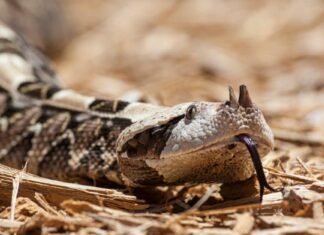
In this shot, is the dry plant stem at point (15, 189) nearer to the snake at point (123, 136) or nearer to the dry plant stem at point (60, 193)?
the dry plant stem at point (60, 193)

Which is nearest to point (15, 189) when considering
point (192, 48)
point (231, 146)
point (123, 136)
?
point (123, 136)

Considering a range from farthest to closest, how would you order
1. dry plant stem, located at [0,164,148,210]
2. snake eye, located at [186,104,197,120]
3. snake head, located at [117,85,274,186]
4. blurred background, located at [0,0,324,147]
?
blurred background, located at [0,0,324,147], dry plant stem, located at [0,164,148,210], snake eye, located at [186,104,197,120], snake head, located at [117,85,274,186]

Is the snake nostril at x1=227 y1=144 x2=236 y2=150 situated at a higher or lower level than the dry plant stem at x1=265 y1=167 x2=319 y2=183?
higher

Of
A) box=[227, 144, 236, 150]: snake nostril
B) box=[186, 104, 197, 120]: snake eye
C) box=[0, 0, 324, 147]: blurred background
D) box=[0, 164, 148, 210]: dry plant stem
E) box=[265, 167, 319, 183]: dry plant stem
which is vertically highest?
box=[0, 0, 324, 147]: blurred background

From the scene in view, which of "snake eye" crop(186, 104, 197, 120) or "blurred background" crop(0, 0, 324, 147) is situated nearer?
"snake eye" crop(186, 104, 197, 120)

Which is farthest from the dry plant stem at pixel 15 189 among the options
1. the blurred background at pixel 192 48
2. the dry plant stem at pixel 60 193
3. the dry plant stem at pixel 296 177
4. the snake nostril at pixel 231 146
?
the blurred background at pixel 192 48

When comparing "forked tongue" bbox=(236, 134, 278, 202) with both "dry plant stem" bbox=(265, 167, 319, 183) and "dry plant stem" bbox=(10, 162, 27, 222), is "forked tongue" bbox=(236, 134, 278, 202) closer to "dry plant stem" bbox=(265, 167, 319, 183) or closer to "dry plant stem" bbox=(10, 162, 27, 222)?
"dry plant stem" bbox=(265, 167, 319, 183)

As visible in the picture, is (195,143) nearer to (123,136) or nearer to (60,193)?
(123,136)

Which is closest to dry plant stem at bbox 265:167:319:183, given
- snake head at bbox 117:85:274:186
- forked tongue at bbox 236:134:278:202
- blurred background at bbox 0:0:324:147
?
snake head at bbox 117:85:274:186
